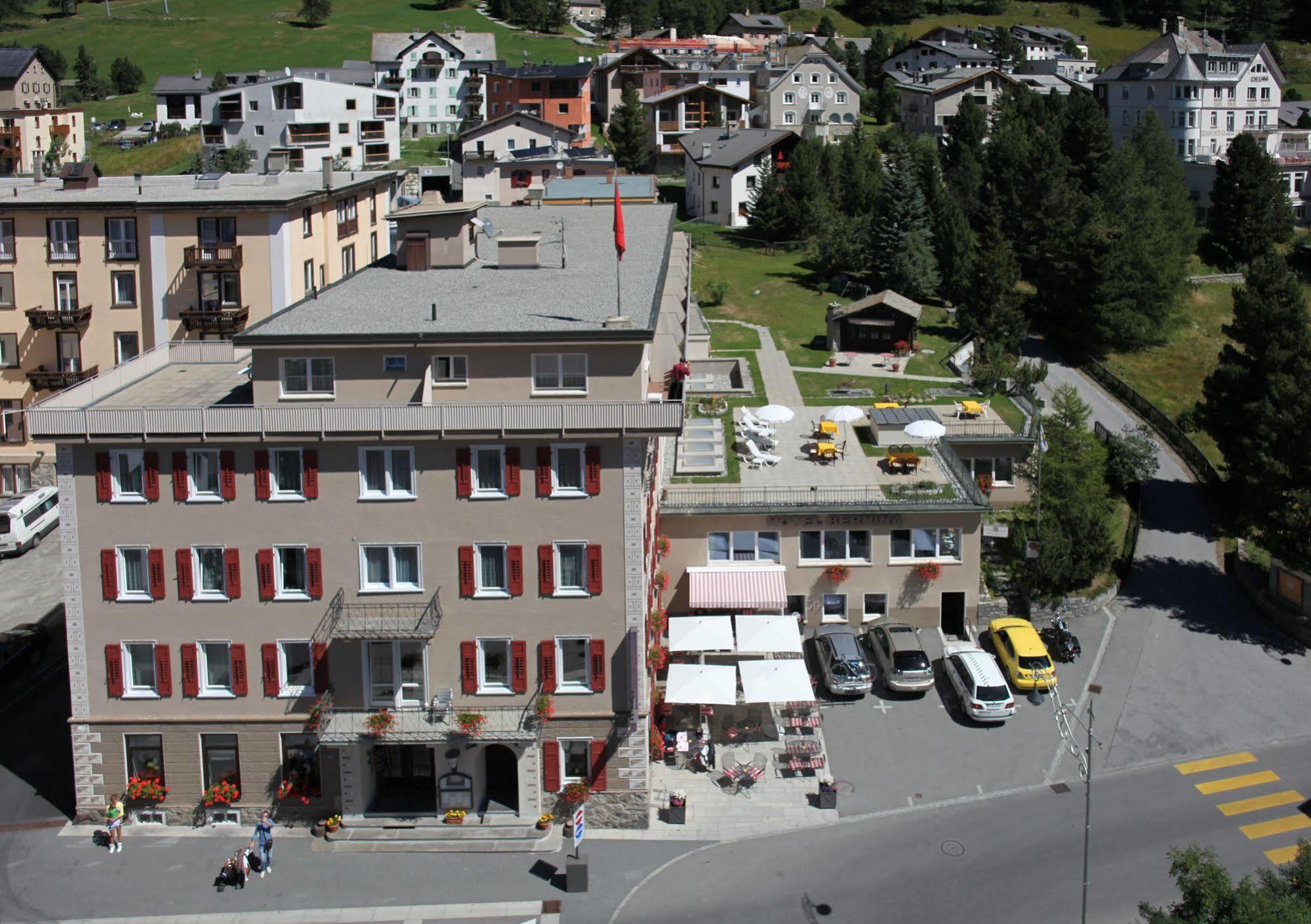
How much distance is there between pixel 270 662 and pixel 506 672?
6173mm

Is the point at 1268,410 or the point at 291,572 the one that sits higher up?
the point at 1268,410

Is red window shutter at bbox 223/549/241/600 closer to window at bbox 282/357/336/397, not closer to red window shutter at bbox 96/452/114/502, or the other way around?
red window shutter at bbox 96/452/114/502

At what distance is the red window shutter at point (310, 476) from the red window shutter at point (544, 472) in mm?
5733

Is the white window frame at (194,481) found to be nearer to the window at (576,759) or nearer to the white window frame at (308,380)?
the white window frame at (308,380)

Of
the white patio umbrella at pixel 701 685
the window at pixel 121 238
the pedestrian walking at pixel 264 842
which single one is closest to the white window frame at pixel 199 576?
the pedestrian walking at pixel 264 842

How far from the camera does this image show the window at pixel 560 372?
3603cm

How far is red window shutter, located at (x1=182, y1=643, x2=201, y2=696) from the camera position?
35.5 metres

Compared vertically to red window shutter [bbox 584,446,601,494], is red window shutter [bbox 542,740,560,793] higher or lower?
lower

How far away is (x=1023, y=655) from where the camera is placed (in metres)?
44.1

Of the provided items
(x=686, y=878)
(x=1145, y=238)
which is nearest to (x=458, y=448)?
(x=686, y=878)

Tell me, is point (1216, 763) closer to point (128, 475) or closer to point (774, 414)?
point (774, 414)

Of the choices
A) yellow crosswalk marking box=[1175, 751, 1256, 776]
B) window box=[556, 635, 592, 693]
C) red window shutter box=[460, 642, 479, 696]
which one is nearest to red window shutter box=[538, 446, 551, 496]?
window box=[556, 635, 592, 693]

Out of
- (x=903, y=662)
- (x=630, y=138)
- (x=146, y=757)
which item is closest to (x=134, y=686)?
(x=146, y=757)

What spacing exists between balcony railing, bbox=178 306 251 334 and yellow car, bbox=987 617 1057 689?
35655 millimetres
